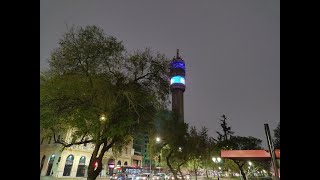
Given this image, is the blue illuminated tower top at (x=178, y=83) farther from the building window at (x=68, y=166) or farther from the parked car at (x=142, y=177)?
the building window at (x=68, y=166)

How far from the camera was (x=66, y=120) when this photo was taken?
21531 millimetres

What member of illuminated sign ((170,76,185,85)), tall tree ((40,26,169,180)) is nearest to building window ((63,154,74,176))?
tall tree ((40,26,169,180))

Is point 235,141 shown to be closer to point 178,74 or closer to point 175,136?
point 175,136

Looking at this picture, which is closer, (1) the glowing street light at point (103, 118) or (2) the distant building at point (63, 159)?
(1) the glowing street light at point (103, 118)

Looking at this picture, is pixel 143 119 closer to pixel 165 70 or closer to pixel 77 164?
pixel 165 70

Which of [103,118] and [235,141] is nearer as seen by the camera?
[103,118]

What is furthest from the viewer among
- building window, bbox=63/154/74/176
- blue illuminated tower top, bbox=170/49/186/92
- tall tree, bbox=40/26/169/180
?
blue illuminated tower top, bbox=170/49/186/92

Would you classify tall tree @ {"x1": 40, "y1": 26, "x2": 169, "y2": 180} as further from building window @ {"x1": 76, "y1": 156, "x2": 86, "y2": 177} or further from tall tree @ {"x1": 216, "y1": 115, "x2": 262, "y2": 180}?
tall tree @ {"x1": 216, "y1": 115, "x2": 262, "y2": 180}

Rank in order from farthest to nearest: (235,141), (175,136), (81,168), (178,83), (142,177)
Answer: (178,83) → (235,141) → (81,168) → (142,177) → (175,136)

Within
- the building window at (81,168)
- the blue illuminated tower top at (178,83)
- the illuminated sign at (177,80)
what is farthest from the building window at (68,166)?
the illuminated sign at (177,80)

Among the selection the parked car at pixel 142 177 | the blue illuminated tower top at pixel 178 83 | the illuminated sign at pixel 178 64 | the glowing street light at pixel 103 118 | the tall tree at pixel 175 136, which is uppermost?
the illuminated sign at pixel 178 64

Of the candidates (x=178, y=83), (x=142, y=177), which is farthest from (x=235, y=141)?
(x=178, y=83)
